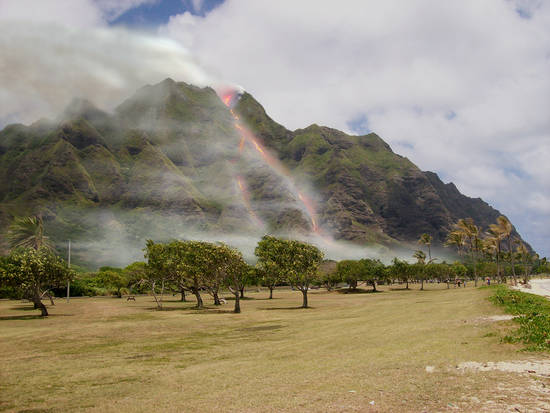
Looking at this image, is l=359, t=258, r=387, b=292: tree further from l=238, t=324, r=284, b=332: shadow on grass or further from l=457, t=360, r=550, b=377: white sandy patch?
l=457, t=360, r=550, b=377: white sandy patch

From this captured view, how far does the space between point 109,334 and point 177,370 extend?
17.3 metres

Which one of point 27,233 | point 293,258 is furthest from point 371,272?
point 27,233

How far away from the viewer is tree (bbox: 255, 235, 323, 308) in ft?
199

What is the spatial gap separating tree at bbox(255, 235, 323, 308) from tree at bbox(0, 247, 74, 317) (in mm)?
29189

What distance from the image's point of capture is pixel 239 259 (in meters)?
54.6

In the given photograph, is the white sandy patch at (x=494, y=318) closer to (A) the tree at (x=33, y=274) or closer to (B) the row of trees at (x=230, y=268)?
(B) the row of trees at (x=230, y=268)

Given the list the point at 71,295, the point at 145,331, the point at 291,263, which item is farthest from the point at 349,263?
the point at 145,331

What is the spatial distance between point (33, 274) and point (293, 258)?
118 ft

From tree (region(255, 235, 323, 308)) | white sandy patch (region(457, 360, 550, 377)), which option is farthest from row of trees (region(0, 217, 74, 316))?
white sandy patch (region(457, 360, 550, 377))

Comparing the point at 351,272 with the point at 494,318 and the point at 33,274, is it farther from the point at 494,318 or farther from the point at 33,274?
the point at 494,318

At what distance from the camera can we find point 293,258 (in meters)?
61.3

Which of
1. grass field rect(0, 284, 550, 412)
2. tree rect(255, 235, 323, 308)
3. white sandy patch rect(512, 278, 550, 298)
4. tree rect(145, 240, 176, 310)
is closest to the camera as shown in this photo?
grass field rect(0, 284, 550, 412)

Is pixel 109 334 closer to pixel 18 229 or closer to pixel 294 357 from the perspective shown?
pixel 294 357

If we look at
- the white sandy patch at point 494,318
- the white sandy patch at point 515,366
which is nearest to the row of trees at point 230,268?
the white sandy patch at point 494,318
